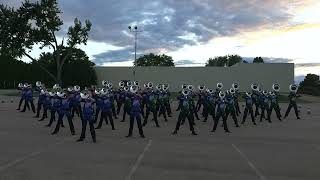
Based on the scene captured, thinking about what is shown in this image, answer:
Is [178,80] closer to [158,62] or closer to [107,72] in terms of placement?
[107,72]

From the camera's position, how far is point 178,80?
269 ft

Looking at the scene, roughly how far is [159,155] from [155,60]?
130 meters

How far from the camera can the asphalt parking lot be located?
491 inches

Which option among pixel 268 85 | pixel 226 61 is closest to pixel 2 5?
pixel 268 85

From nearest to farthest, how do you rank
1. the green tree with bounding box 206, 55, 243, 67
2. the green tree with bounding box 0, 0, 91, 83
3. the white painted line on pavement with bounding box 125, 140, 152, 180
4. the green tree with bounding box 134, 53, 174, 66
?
the white painted line on pavement with bounding box 125, 140, 152, 180 → the green tree with bounding box 0, 0, 91, 83 → the green tree with bounding box 134, 53, 174, 66 → the green tree with bounding box 206, 55, 243, 67

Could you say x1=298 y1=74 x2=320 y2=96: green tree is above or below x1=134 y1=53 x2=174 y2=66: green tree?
below

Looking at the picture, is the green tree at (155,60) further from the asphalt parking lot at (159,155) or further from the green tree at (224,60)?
the asphalt parking lot at (159,155)

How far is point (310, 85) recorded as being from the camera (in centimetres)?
9019

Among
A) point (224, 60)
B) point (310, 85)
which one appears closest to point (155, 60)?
point (224, 60)

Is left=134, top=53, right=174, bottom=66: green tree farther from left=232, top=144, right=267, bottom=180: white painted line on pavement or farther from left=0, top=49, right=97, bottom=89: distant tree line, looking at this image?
left=232, top=144, right=267, bottom=180: white painted line on pavement

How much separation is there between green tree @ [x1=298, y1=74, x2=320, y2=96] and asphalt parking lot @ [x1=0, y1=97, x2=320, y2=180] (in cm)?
5991

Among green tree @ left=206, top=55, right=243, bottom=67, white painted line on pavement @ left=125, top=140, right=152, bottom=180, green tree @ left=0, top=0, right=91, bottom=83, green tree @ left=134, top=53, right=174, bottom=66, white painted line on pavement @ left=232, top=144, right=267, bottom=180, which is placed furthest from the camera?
green tree @ left=206, top=55, right=243, bottom=67

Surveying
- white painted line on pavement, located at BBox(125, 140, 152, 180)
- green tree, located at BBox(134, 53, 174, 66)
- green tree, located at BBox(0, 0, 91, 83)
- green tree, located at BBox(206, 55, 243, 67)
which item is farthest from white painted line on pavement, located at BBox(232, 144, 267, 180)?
green tree, located at BBox(206, 55, 243, 67)

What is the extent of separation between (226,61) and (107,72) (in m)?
89.3
